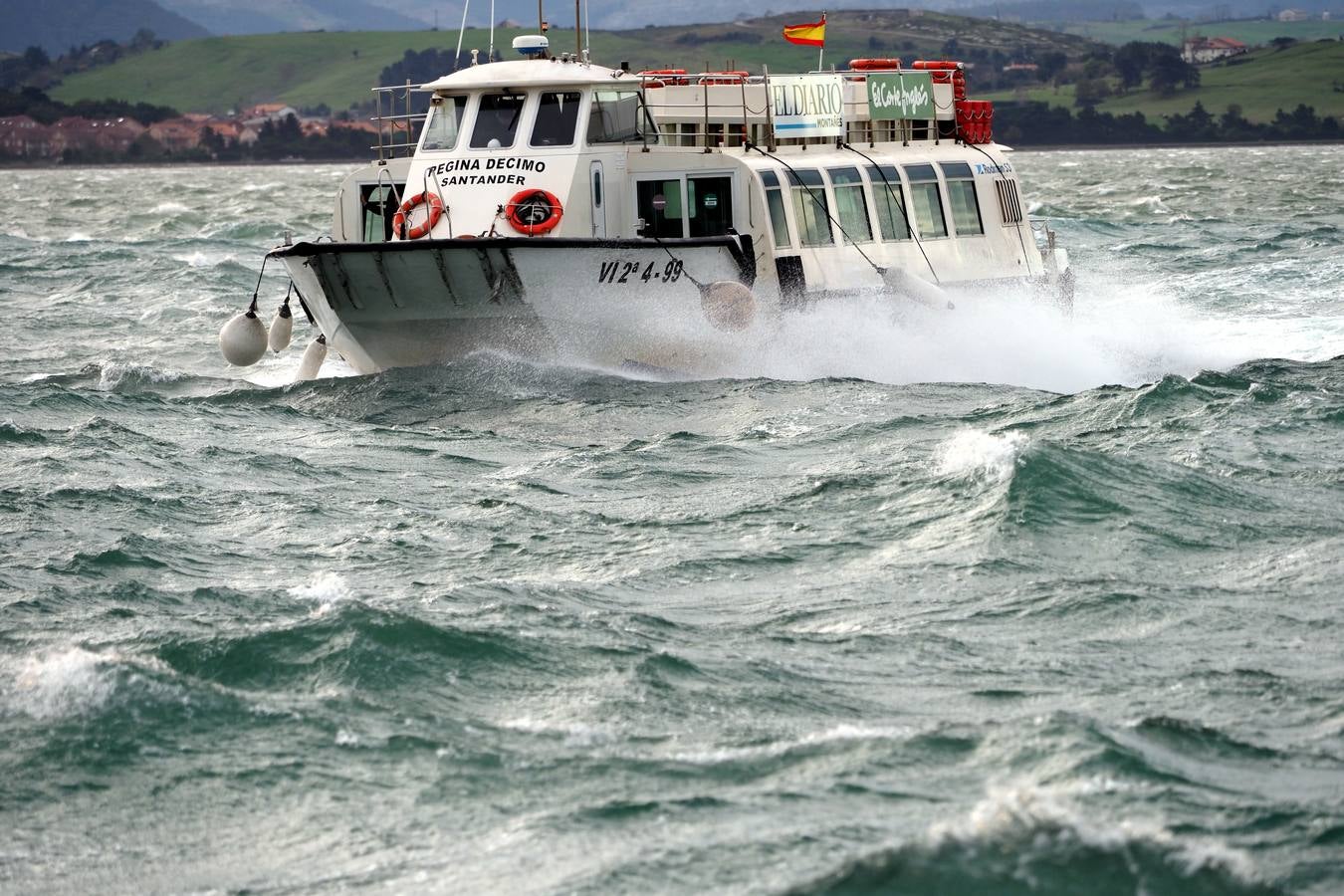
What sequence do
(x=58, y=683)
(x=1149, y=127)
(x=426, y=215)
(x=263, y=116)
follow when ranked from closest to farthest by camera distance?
(x=58, y=683) < (x=426, y=215) < (x=1149, y=127) < (x=263, y=116)

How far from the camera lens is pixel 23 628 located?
1127 centimetres

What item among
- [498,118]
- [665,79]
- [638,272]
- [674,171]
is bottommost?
[638,272]

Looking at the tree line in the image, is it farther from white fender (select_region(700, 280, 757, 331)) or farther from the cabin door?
white fender (select_region(700, 280, 757, 331))

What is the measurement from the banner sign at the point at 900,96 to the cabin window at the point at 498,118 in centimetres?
567

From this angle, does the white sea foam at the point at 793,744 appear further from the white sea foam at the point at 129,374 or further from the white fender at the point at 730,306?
the white sea foam at the point at 129,374

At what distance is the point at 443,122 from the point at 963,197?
25.4 ft

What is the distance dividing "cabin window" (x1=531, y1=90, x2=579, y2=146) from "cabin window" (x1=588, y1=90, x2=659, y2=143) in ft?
0.70

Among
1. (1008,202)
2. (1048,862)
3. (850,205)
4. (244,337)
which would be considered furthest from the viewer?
(1008,202)

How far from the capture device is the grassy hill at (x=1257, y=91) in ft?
549

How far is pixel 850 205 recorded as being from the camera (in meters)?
24.5

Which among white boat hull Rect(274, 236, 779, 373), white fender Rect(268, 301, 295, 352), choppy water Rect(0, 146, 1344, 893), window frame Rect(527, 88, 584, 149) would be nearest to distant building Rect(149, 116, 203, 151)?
white fender Rect(268, 301, 295, 352)

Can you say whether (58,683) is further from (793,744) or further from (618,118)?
(618,118)

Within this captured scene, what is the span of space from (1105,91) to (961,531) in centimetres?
17471

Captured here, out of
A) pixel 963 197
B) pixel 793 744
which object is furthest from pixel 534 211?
pixel 793 744
